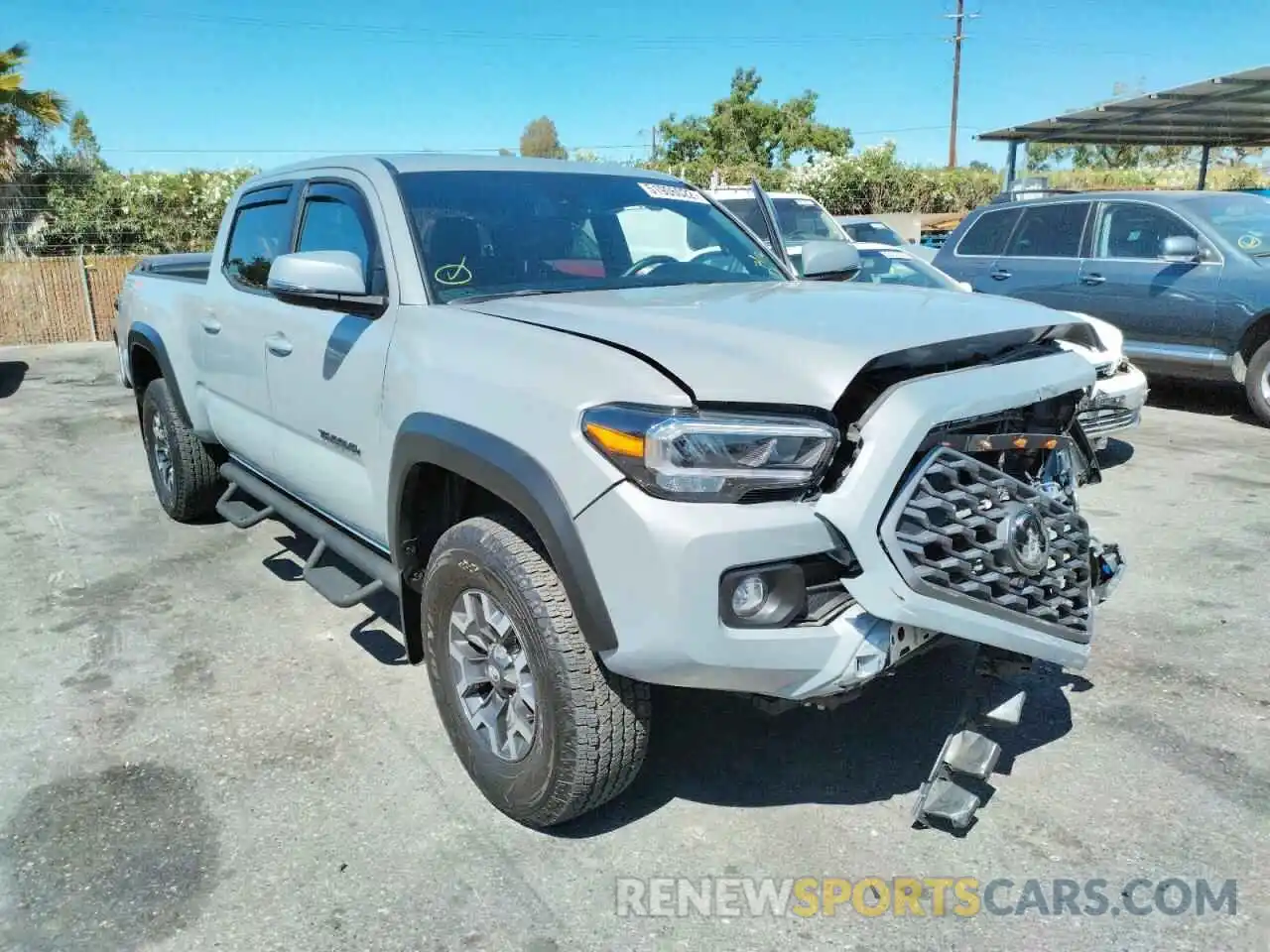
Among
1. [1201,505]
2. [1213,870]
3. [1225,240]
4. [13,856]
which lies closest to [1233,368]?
[1225,240]

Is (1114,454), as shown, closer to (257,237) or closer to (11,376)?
(257,237)

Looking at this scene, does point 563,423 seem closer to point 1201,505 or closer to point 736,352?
point 736,352

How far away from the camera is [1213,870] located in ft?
8.44

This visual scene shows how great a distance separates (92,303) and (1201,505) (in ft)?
53.7

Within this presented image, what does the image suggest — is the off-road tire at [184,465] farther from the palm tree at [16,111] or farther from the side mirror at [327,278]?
the palm tree at [16,111]

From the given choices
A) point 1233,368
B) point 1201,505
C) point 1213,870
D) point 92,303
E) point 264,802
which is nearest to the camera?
point 1213,870

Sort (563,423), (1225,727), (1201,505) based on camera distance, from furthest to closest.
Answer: (1201,505) → (1225,727) → (563,423)

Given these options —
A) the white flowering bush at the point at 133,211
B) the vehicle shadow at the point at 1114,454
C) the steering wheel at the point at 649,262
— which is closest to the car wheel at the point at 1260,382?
the vehicle shadow at the point at 1114,454

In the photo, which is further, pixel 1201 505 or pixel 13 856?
pixel 1201 505

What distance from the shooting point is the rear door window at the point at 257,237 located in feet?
13.8

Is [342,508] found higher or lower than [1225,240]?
lower

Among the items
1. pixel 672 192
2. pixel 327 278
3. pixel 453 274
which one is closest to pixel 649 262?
pixel 672 192

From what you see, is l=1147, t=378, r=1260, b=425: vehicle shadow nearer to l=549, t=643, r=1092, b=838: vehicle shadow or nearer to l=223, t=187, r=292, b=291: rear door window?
l=549, t=643, r=1092, b=838: vehicle shadow

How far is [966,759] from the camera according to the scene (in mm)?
2648
